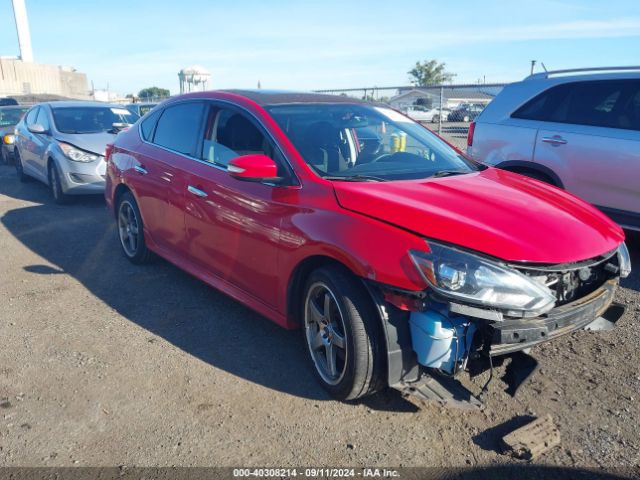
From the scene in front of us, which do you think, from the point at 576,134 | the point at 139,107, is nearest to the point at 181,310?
the point at 576,134

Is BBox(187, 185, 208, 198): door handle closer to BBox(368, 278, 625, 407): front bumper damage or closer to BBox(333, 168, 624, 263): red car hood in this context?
BBox(333, 168, 624, 263): red car hood

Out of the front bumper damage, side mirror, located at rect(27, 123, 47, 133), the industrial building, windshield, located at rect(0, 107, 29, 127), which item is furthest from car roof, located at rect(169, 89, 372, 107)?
the industrial building

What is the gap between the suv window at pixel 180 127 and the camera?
4.64 m

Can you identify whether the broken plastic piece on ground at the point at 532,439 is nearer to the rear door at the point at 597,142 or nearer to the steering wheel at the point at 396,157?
the steering wheel at the point at 396,157

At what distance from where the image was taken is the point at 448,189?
3.43 metres

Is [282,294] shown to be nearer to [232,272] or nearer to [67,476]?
[232,272]

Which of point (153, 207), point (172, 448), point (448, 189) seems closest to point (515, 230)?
point (448, 189)

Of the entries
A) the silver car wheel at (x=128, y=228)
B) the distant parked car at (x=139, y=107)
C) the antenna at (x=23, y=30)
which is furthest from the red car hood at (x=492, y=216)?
the antenna at (x=23, y=30)

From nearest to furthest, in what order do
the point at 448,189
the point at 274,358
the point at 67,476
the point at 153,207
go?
the point at 67,476 → the point at 448,189 → the point at 274,358 → the point at 153,207

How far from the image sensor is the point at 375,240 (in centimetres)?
292

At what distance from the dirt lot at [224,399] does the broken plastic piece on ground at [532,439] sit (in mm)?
50

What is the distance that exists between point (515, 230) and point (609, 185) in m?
3.31

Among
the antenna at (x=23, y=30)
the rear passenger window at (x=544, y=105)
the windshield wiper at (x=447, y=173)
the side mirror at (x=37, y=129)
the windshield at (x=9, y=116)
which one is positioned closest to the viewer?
the windshield wiper at (x=447, y=173)

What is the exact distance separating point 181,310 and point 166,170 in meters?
1.18
